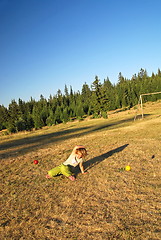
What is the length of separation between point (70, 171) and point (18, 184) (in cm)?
202

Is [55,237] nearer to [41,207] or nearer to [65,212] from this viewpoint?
[65,212]

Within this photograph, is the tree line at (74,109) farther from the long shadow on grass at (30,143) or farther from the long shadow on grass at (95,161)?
the long shadow on grass at (95,161)

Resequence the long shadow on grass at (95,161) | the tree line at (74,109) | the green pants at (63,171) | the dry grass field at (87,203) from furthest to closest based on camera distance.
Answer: the tree line at (74,109), the long shadow on grass at (95,161), the green pants at (63,171), the dry grass field at (87,203)

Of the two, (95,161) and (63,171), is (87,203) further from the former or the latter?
(95,161)

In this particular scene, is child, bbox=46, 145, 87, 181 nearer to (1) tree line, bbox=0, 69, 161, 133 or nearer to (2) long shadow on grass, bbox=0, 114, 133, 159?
(2) long shadow on grass, bbox=0, 114, 133, 159

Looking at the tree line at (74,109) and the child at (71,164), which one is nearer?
the child at (71,164)

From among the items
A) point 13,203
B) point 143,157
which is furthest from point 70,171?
point 143,157

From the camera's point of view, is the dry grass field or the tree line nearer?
the dry grass field

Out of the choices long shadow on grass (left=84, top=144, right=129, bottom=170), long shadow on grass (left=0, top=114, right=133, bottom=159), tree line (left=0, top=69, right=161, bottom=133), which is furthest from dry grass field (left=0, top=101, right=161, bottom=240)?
tree line (left=0, top=69, right=161, bottom=133)

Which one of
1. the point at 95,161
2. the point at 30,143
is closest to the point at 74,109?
the point at 30,143

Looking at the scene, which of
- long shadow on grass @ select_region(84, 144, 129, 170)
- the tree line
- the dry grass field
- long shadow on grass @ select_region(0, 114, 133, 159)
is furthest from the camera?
the tree line

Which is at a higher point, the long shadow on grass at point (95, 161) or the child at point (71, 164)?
the child at point (71, 164)

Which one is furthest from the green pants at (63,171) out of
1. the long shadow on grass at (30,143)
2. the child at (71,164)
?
the long shadow on grass at (30,143)

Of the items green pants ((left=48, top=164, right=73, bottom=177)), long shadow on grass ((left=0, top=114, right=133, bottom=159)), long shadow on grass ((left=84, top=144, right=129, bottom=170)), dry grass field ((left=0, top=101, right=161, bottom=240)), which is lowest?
long shadow on grass ((left=0, top=114, right=133, bottom=159))
